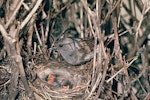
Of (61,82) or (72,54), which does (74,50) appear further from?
(61,82)

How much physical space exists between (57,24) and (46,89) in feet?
2.74

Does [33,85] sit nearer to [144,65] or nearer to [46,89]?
[46,89]

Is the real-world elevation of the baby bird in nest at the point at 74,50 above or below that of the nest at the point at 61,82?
above

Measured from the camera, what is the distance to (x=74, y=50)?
347cm

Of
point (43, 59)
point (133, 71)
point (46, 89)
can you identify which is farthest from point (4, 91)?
point (133, 71)

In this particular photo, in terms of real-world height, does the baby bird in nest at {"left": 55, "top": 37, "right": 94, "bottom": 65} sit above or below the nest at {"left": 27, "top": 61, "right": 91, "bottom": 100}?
above

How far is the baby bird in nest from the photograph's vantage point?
331cm

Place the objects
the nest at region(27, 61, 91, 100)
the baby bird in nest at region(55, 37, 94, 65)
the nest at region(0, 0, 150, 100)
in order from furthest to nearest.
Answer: the baby bird in nest at region(55, 37, 94, 65), the nest at region(27, 61, 91, 100), the nest at region(0, 0, 150, 100)

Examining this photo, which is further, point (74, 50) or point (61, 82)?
point (74, 50)

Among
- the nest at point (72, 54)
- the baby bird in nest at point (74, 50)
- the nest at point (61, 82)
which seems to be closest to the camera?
the nest at point (72, 54)

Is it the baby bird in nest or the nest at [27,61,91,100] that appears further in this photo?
the baby bird in nest

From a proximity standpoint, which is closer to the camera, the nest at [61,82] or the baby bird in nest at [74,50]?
the nest at [61,82]

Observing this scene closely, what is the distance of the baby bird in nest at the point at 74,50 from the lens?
130 inches

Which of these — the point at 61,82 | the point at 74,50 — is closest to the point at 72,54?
the point at 74,50
